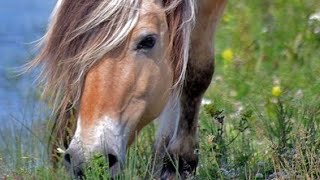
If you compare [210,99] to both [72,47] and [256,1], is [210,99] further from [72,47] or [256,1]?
[72,47]

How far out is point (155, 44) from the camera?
4.66 metres

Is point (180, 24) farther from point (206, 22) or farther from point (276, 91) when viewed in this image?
point (276, 91)

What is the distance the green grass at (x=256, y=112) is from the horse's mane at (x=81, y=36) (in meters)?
0.33

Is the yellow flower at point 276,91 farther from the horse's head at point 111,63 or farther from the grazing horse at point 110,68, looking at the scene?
the horse's head at point 111,63

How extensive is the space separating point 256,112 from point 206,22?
479 mm

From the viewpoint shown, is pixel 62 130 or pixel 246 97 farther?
pixel 246 97

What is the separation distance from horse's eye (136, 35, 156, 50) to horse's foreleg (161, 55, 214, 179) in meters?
0.85

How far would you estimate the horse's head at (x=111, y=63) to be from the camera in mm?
4445

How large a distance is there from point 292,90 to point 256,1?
3.39 feet

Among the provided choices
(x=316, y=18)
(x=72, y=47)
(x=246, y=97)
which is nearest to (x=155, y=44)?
(x=72, y=47)

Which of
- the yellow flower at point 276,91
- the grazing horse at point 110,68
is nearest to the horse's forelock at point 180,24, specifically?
the grazing horse at point 110,68

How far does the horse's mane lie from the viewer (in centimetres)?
453

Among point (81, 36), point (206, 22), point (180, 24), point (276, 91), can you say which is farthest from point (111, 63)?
point (276, 91)

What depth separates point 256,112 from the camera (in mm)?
5520
